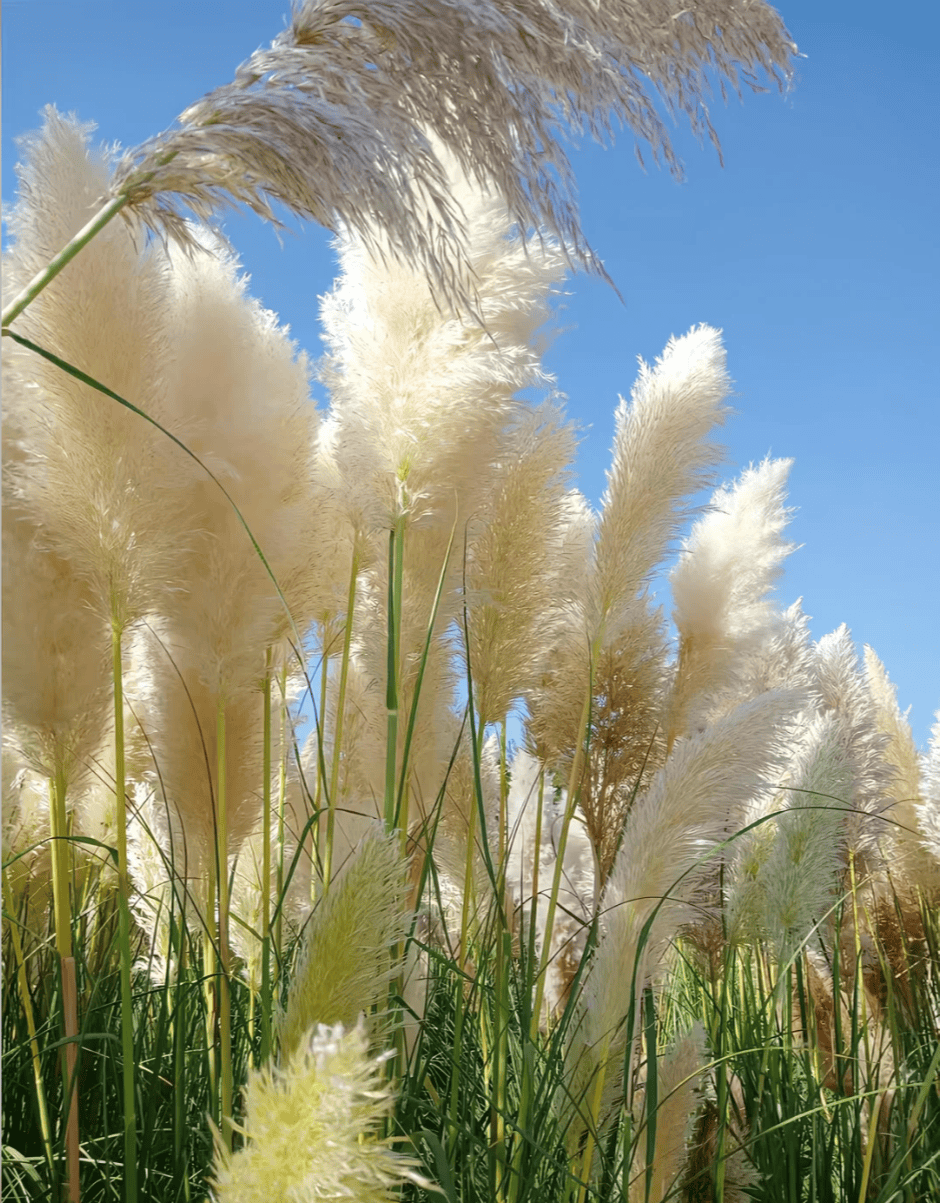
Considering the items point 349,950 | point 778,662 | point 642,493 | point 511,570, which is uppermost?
point 778,662

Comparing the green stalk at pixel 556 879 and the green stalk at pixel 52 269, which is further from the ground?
the green stalk at pixel 52 269

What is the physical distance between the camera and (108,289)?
63.4 inches

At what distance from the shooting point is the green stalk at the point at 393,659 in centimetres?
165

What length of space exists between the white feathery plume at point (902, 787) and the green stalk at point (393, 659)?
205 centimetres

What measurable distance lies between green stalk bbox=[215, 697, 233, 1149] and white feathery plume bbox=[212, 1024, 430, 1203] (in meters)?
0.93

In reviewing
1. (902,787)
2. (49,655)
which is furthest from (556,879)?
(902,787)

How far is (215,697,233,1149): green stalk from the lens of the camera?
155cm

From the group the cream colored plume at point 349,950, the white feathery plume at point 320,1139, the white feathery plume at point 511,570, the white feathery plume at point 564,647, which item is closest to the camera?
the white feathery plume at point 320,1139

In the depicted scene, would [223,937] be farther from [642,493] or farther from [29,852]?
[29,852]

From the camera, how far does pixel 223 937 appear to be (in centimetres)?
172

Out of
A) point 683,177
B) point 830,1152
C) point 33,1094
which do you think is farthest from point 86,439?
point 830,1152

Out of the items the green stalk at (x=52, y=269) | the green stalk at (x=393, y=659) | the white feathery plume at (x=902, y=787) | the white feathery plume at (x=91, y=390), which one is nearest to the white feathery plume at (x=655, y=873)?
the green stalk at (x=393, y=659)

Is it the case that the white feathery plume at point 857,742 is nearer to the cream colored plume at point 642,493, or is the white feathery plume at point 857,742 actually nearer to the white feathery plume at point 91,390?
the cream colored plume at point 642,493

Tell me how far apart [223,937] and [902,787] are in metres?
3.08
